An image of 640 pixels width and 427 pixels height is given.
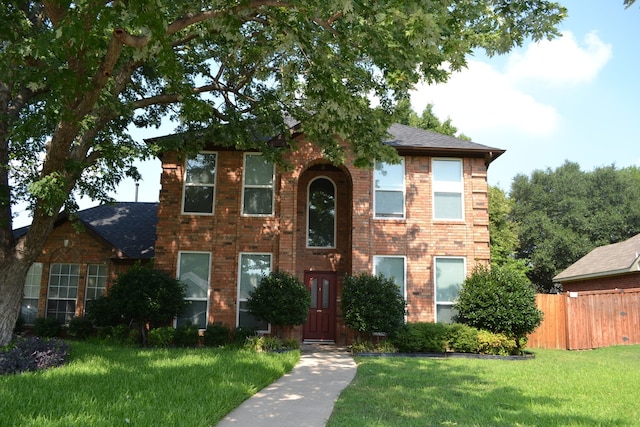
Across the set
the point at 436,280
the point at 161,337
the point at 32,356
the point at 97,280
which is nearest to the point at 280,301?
the point at 161,337

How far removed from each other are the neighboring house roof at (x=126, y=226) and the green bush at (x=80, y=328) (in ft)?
7.58

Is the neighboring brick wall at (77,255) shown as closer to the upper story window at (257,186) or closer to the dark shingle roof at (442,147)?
the upper story window at (257,186)

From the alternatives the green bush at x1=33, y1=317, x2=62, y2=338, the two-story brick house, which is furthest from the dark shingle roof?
the green bush at x1=33, y1=317, x2=62, y2=338

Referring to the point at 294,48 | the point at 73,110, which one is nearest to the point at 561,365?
the point at 294,48

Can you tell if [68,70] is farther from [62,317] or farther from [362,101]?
[62,317]

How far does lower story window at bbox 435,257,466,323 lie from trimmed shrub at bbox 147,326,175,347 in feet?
25.2

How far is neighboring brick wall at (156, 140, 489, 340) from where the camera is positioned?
14.6m

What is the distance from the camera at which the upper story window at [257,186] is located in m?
15.2

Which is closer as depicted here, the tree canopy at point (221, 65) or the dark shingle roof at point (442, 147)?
the tree canopy at point (221, 65)

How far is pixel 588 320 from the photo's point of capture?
1602 centimetres

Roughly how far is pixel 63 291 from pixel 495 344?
44.2 ft

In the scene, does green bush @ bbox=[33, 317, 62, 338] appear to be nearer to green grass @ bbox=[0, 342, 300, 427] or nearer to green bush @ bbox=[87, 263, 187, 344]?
green bush @ bbox=[87, 263, 187, 344]

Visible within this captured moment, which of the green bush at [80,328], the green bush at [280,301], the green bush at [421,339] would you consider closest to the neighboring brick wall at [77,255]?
the green bush at [80,328]

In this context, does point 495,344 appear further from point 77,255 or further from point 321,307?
point 77,255
